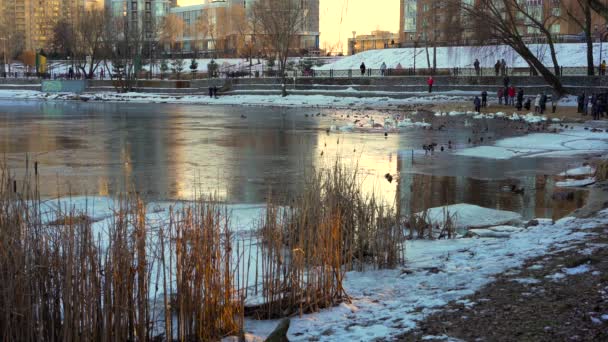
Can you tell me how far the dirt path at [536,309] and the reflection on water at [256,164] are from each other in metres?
3.36

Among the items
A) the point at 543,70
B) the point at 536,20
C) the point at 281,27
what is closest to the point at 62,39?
the point at 281,27

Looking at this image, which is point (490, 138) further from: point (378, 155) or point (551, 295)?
point (551, 295)

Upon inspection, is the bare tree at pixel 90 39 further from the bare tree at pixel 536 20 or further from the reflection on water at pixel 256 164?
the reflection on water at pixel 256 164

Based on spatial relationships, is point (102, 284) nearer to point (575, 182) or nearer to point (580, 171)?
point (575, 182)

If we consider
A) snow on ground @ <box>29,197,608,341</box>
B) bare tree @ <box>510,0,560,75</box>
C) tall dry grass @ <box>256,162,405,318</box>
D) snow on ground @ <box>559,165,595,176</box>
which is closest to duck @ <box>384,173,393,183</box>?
snow on ground @ <box>559,165,595,176</box>

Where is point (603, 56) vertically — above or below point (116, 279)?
above

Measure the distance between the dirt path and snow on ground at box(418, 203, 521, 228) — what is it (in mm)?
3623

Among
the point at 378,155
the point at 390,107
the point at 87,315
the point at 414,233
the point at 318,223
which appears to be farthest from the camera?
the point at 390,107

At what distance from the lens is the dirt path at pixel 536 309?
4.93 m

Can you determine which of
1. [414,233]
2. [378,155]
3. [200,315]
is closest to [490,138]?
[378,155]

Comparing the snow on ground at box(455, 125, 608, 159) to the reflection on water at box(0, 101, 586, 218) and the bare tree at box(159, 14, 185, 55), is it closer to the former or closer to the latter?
the reflection on water at box(0, 101, 586, 218)

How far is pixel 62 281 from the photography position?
5.00 meters

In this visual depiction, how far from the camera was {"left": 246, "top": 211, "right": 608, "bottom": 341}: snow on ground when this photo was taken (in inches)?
219

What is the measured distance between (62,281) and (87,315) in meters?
0.34
